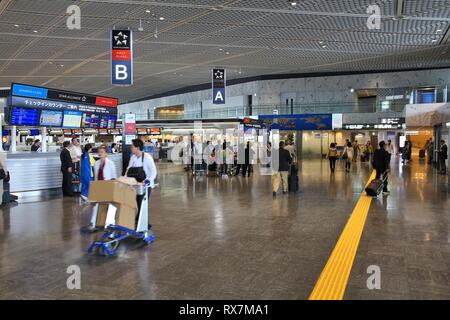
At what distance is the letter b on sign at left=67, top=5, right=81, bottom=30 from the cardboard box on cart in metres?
10.4

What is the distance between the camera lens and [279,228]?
24.8 ft

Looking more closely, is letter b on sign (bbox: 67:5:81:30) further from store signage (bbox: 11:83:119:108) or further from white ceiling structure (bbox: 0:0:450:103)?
Result: store signage (bbox: 11:83:119:108)

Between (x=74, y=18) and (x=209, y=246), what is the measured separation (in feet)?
40.3

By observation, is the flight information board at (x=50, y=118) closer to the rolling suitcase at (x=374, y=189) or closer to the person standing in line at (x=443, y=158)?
the rolling suitcase at (x=374, y=189)

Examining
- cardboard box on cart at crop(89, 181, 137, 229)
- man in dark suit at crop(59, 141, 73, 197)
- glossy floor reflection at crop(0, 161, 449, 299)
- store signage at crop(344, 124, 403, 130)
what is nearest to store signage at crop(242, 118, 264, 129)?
store signage at crop(344, 124, 403, 130)

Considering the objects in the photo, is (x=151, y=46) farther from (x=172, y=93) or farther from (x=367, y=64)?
(x=172, y=93)

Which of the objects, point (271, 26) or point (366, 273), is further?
point (271, 26)

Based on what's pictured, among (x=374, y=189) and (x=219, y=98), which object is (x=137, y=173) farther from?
(x=219, y=98)

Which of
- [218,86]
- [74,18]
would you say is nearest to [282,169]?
[74,18]

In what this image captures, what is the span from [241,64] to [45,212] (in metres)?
20.2

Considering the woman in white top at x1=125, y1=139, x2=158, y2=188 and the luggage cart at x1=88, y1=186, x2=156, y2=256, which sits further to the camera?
the woman in white top at x1=125, y1=139, x2=158, y2=188

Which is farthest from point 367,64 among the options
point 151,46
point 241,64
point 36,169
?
point 36,169

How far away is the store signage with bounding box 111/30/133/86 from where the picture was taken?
1313 centimetres
